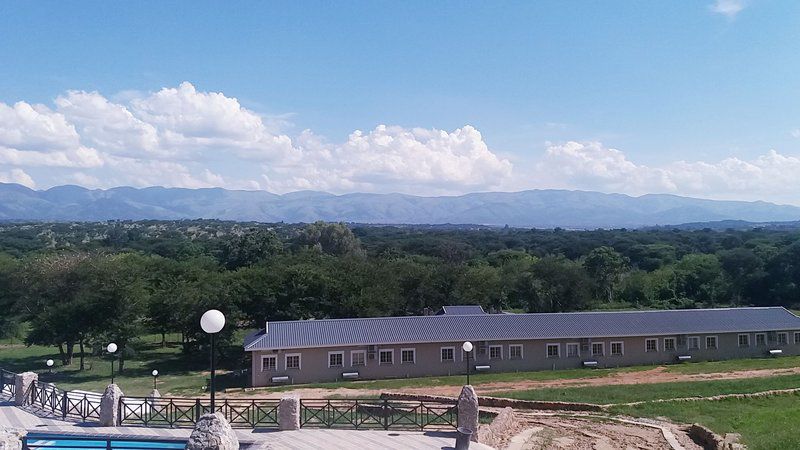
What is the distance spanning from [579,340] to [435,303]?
1443 cm

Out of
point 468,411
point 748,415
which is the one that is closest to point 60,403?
point 468,411

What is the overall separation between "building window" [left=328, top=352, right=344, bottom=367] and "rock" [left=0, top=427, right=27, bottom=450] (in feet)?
61.5

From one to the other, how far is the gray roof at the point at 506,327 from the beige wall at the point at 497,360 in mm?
476

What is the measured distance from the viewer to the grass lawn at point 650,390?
26.1m

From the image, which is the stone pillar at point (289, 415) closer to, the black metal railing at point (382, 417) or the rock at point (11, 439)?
the black metal railing at point (382, 417)

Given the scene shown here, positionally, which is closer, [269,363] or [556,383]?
[556,383]

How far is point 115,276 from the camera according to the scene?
3856 centimetres

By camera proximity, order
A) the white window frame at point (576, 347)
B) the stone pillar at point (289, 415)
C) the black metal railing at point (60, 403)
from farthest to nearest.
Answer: the white window frame at point (576, 347), the black metal railing at point (60, 403), the stone pillar at point (289, 415)

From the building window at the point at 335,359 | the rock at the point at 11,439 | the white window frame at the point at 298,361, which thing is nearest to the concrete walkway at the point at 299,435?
the rock at the point at 11,439

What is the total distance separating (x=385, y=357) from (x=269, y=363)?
639 centimetres

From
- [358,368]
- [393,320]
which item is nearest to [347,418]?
[358,368]

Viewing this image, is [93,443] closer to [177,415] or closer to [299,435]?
[177,415]

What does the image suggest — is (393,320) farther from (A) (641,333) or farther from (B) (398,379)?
(A) (641,333)

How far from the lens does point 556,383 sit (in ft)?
103
